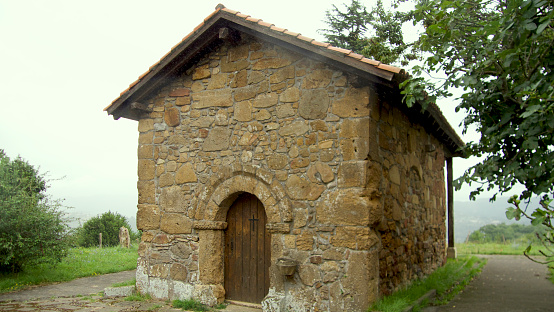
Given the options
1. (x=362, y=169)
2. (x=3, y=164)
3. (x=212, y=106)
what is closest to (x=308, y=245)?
(x=362, y=169)

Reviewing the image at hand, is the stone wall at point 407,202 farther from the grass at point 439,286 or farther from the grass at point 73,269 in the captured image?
the grass at point 73,269

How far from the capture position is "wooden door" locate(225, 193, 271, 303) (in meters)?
6.69

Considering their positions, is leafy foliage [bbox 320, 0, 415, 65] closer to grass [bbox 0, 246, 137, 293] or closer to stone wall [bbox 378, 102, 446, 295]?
stone wall [bbox 378, 102, 446, 295]

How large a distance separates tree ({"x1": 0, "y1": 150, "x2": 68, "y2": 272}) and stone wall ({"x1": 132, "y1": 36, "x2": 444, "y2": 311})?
4.17 m

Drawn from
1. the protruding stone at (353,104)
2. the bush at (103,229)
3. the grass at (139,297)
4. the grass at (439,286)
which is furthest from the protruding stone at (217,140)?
the bush at (103,229)

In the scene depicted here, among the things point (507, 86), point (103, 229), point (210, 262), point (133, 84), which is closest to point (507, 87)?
point (507, 86)

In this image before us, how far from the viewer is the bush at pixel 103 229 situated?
18578mm

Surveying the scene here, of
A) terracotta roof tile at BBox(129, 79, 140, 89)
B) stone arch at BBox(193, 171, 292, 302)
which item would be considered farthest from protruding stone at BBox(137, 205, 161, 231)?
terracotta roof tile at BBox(129, 79, 140, 89)

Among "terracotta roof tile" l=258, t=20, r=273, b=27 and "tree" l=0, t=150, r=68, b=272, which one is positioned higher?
→ "terracotta roof tile" l=258, t=20, r=273, b=27

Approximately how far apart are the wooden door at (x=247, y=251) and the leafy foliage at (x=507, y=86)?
3220mm

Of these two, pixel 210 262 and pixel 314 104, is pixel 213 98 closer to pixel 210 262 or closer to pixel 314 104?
pixel 314 104

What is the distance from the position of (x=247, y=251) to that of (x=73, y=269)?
6.79m

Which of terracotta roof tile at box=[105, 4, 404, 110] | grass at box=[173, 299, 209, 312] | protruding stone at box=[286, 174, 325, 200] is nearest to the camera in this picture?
terracotta roof tile at box=[105, 4, 404, 110]

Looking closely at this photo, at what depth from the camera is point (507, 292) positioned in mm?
8266
